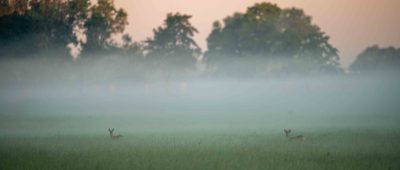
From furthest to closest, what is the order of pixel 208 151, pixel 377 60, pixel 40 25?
1. pixel 377 60
2. pixel 40 25
3. pixel 208 151

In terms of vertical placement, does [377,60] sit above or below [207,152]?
above

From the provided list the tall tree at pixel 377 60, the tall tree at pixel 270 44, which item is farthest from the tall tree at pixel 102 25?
the tall tree at pixel 377 60

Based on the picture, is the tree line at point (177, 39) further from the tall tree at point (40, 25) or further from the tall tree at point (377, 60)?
the tall tree at point (377, 60)

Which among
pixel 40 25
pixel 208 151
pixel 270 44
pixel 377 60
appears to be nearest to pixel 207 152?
pixel 208 151

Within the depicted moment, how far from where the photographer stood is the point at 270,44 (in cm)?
8250

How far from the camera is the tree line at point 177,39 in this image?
71.6 meters

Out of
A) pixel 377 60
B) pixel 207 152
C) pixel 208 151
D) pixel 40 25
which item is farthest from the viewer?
pixel 377 60

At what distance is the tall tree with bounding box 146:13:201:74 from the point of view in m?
82.2

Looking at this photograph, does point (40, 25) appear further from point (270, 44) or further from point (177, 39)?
point (270, 44)

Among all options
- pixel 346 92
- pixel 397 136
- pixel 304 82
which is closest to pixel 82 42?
pixel 304 82

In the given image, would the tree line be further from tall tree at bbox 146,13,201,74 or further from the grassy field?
the grassy field

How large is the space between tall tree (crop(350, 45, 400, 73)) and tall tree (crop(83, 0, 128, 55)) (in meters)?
40.0

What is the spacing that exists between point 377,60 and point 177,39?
3901cm

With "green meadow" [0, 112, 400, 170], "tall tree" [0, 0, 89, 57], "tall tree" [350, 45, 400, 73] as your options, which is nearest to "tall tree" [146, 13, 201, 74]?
"tall tree" [0, 0, 89, 57]
